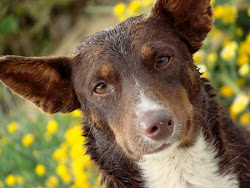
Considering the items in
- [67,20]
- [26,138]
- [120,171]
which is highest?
[67,20]

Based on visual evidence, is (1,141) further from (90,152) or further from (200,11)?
(200,11)

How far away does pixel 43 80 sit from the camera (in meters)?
3.29

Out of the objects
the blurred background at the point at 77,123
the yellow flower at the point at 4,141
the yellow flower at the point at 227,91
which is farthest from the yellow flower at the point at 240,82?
the yellow flower at the point at 4,141

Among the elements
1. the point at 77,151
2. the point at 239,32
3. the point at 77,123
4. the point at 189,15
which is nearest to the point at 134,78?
the point at 189,15

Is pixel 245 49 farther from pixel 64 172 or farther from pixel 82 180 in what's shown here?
pixel 64 172

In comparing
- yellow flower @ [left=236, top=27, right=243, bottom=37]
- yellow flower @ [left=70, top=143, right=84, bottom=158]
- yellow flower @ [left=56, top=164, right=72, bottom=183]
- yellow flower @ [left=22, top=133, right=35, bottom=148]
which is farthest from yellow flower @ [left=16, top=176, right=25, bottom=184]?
yellow flower @ [left=236, top=27, right=243, bottom=37]

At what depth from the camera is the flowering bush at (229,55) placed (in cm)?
480

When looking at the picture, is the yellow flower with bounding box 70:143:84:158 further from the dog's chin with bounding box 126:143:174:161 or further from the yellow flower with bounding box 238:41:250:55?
the yellow flower with bounding box 238:41:250:55

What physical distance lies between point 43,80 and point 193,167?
4.60ft

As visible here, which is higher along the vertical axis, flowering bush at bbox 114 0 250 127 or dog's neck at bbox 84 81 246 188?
flowering bush at bbox 114 0 250 127

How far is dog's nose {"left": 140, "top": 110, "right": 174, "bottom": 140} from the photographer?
2.61 meters

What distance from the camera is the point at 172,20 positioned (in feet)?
10.8

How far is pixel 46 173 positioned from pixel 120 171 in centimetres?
204

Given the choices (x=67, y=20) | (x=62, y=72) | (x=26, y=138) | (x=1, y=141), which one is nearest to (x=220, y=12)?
(x=62, y=72)
